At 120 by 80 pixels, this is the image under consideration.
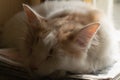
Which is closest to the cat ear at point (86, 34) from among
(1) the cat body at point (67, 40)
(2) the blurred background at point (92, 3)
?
(1) the cat body at point (67, 40)

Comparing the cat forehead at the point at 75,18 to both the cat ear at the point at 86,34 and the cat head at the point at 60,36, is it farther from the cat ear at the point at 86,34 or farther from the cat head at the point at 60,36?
the cat ear at the point at 86,34

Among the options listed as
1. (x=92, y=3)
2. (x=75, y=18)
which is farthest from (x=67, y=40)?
(x=92, y=3)

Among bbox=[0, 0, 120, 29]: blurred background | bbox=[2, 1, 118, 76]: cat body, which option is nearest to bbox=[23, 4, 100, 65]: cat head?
bbox=[2, 1, 118, 76]: cat body

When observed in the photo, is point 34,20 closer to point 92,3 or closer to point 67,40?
point 67,40

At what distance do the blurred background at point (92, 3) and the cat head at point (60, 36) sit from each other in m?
0.48

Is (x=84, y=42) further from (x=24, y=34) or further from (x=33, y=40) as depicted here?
(x=24, y=34)

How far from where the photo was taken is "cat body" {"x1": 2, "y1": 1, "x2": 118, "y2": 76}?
113 cm

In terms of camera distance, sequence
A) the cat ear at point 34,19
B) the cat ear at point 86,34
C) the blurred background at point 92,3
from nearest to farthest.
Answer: the cat ear at point 86,34 < the cat ear at point 34,19 < the blurred background at point 92,3

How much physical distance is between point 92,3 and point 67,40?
593 mm

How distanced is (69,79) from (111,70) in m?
0.22

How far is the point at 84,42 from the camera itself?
44.8 inches

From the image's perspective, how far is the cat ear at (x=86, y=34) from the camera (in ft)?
3.58

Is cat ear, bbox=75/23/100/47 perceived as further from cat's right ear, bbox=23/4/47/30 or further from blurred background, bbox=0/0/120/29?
blurred background, bbox=0/0/120/29

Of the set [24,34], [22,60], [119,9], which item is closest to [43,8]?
[24,34]
